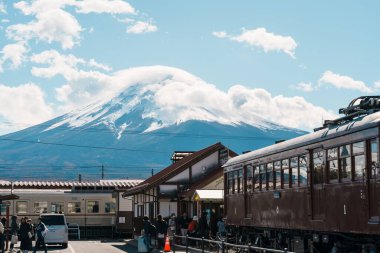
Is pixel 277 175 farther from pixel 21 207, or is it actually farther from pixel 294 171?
pixel 21 207

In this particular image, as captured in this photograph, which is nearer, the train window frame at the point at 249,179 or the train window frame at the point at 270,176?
the train window frame at the point at 270,176

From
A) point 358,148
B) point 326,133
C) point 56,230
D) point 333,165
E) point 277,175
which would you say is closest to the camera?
point 358,148

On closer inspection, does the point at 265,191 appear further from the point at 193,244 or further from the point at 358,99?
the point at 193,244

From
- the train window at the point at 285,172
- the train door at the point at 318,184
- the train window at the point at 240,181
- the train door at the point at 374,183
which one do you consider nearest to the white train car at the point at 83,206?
the train window at the point at 240,181

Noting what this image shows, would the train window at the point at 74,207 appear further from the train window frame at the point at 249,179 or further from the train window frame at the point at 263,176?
the train window frame at the point at 263,176

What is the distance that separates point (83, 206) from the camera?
189 feet

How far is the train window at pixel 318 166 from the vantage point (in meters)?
19.1

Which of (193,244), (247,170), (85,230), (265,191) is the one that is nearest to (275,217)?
(265,191)

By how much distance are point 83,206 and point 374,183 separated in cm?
4389

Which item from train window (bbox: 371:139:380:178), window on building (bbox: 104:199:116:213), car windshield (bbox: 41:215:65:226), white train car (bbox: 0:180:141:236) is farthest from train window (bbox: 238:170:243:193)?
window on building (bbox: 104:199:116:213)

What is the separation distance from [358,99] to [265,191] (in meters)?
5.53

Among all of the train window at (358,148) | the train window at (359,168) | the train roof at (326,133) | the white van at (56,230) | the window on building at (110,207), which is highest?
the train roof at (326,133)

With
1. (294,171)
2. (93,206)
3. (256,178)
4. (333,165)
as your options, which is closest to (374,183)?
(333,165)

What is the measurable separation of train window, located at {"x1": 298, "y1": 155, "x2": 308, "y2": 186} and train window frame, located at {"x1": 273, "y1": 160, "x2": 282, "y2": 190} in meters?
1.90
